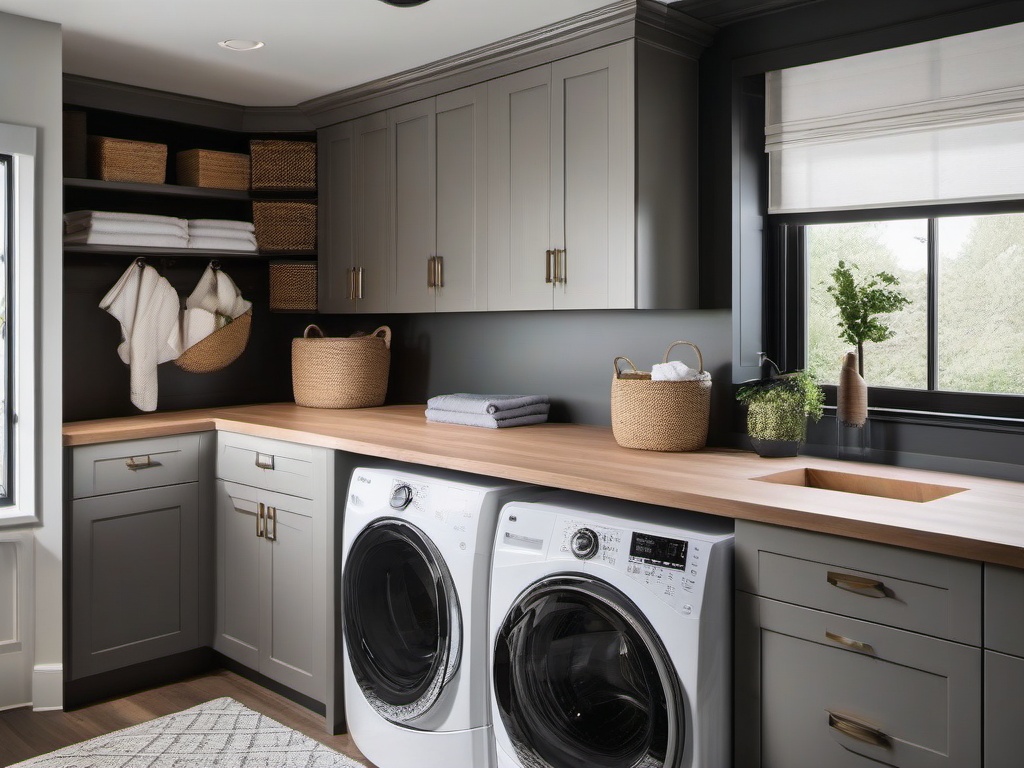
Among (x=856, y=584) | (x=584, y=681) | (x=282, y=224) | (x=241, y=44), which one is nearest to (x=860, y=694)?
(x=856, y=584)

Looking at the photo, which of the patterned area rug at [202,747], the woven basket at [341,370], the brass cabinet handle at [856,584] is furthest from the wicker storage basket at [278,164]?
the brass cabinet handle at [856,584]

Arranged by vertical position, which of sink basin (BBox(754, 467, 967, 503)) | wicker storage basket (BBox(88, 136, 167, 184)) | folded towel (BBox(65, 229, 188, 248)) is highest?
wicker storage basket (BBox(88, 136, 167, 184))

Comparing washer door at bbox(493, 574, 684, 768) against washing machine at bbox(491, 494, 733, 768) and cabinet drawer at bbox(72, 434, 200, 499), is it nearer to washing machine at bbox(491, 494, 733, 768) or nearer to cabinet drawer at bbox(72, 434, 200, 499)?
washing machine at bbox(491, 494, 733, 768)

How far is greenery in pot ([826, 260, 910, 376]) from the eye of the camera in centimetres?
270

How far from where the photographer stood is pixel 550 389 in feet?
11.4

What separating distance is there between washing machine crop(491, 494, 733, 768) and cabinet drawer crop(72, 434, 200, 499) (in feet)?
5.08

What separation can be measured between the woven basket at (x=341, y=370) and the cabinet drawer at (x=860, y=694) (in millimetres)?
2185

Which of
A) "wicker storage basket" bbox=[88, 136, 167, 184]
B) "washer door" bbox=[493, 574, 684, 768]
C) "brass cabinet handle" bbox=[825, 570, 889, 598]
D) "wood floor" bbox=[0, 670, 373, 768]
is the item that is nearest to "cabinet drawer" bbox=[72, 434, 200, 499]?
"wood floor" bbox=[0, 670, 373, 768]

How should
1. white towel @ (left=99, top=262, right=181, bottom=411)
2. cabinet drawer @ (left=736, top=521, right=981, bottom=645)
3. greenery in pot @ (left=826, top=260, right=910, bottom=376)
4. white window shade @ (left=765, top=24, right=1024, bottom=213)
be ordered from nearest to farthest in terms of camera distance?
1. cabinet drawer @ (left=736, top=521, right=981, bottom=645)
2. white window shade @ (left=765, top=24, right=1024, bottom=213)
3. greenery in pot @ (left=826, top=260, right=910, bottom=376)
4. white towel @ (left=99, top=262, right=181, bottom=411)

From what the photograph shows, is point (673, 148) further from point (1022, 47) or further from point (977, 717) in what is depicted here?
point (977, 717)

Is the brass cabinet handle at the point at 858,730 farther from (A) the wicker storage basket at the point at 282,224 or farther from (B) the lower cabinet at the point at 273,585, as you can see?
(A) the wicker storage basket at the point at 282,224

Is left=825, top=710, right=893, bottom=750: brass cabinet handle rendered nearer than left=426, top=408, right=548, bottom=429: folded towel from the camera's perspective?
Yes

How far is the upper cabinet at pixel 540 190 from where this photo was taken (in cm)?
283

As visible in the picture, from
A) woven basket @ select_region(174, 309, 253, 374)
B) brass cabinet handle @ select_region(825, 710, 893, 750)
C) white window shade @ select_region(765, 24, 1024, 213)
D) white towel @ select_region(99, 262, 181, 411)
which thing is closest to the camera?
brass cabinet handle @ select_region(825, 710, 893, 750)
